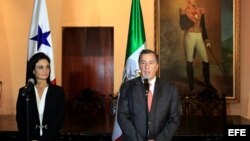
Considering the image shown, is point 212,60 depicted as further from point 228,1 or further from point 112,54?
point 112,54

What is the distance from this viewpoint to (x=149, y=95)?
2.94 metres

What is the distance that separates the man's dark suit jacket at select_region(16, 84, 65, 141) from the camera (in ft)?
10.5

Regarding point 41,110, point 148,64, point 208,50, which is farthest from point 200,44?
point 41,110

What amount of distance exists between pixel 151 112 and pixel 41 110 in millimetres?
996

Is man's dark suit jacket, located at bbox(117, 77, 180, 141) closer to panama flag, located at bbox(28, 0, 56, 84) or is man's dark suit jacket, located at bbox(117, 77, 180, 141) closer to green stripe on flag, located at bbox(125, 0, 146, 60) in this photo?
green stripe on flag, located at bbox(125, 0, 146, 60)

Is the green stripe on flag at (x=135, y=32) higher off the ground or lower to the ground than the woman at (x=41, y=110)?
higher

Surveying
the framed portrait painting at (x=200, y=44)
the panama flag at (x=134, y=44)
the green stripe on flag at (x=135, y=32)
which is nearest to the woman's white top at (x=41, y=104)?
the panama flag at (x=134, y=44)

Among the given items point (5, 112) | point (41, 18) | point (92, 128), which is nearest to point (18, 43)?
point (5, 112)

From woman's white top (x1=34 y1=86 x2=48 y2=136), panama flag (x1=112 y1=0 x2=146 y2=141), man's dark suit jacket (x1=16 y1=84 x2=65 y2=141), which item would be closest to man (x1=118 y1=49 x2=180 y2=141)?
man's dark suit jacket (x1=16 y1=84 x2=65 y2=141)

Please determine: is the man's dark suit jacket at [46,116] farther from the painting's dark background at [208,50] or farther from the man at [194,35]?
the man at [194,35]

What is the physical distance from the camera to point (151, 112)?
9.41 ft

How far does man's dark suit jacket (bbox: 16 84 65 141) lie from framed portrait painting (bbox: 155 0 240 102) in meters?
3.37

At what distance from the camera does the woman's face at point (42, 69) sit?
127 inches

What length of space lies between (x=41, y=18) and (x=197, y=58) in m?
3.00
